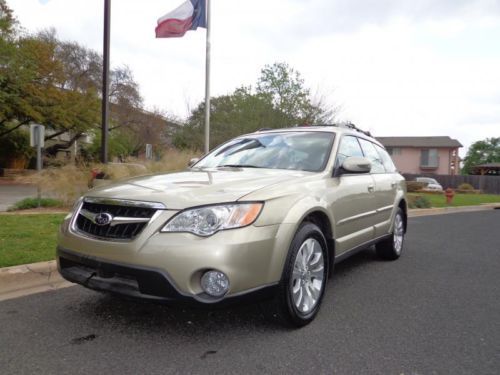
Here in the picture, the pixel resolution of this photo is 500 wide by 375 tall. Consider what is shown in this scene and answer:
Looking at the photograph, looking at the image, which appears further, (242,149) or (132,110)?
(132,110)

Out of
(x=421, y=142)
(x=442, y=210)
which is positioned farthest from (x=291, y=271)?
(x=421, y=142)

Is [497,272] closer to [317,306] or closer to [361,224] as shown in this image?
[361,224]

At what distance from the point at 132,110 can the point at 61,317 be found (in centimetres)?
3008

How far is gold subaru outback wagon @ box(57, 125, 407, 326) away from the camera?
2.63 m

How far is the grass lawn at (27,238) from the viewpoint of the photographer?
457 cm

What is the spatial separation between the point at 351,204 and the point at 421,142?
2075 inches

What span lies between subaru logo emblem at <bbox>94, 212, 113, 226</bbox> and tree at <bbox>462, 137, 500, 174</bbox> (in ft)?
307

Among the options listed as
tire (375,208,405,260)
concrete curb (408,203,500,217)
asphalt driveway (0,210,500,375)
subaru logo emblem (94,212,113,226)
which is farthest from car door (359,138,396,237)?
concrete curb (408,203,500,217)

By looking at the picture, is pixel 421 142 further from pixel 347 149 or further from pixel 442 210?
pixel 347 149

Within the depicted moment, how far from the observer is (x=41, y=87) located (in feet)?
81.1

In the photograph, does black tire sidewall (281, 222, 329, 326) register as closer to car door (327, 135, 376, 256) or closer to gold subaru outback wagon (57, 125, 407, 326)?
gold subaru outback wagon (57, 125, 407, 326)

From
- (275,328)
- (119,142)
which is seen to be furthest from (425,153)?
(275,328)

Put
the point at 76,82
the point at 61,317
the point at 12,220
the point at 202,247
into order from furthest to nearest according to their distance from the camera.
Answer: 1. the point at 76,82
2. the point at 12,220
3. the point at 61,317
4. the point at 202,247

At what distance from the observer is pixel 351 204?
13.4 feet
